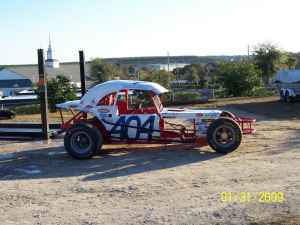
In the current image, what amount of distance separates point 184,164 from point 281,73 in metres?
26.3

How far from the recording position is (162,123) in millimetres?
13281

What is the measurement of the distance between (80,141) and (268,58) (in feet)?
189

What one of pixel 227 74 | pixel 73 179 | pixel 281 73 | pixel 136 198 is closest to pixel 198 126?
pixel 73 179

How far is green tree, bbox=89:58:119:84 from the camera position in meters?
84.3

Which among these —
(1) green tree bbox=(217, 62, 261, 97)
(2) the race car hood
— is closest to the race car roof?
(2) the race car hood

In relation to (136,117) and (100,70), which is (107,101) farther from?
(100,70)

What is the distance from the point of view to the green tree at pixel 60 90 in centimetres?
3903

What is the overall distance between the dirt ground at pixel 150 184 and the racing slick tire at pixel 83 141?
0.22 m

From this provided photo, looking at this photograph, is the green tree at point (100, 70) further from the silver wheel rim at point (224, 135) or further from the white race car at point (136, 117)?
the silver wheel rim at point (224, 135)

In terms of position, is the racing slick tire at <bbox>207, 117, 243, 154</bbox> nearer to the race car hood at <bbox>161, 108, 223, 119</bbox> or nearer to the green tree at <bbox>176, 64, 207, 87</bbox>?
the race car hood at <bbox>161, 108, 223, 119</bbox>

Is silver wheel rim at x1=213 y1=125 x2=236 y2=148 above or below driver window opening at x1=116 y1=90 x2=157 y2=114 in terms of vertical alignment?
below

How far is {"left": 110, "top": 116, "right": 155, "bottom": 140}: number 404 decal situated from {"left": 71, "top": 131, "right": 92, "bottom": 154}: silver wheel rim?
2.20ft
